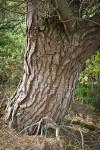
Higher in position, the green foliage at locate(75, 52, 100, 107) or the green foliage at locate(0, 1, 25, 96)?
the green foliage at locate(0, 1, 25, 96)

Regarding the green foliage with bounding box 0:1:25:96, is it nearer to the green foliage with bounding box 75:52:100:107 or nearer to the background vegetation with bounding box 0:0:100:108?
the background vegetation with bounding box 0:0:100:108

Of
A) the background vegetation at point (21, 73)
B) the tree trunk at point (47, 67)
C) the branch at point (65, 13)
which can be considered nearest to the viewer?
the branch at point (65, 13)

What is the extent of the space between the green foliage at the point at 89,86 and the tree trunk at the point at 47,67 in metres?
2.45

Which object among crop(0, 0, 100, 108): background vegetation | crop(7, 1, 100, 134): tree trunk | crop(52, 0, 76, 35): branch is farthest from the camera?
crop(0, 0, 100, 108): background vegetation

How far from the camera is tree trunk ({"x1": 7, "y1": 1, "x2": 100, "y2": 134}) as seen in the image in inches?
125

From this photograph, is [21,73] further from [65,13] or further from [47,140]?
[65,13]

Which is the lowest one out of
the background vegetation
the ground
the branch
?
the ground

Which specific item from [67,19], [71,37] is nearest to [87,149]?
[71,37]

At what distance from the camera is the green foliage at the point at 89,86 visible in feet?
19.6

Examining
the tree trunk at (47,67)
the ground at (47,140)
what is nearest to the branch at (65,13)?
the tree trunk at (47,67)

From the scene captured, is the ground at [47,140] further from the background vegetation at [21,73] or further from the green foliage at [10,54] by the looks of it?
the background vegetation at [21,73]

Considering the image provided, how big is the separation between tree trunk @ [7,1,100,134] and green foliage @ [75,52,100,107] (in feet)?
8.03

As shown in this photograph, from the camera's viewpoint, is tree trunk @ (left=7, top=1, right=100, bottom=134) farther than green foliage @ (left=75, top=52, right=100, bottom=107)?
No

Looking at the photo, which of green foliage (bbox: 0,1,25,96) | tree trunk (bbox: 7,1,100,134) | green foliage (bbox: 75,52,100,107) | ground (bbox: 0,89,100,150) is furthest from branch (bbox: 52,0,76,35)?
green foliage (bbox: 75,52,100,107)
